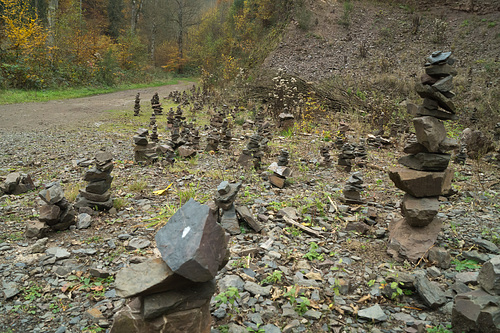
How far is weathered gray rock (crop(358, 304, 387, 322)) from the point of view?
2.86 meters

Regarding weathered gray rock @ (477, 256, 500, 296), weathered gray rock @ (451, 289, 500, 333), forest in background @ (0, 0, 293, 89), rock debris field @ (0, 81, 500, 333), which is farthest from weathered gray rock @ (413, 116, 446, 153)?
forest in background @ (0, 0, 293, 89)

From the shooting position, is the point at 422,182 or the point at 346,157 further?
the point at 346,157

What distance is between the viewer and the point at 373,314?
2900 millimetres

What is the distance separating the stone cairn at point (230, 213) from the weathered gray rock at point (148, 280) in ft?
7.06

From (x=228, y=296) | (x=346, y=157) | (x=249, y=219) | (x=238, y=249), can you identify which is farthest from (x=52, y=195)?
(x=346, y=157)

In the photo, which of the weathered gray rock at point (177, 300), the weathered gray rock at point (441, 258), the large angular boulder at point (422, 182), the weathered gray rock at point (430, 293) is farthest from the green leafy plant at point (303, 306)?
the large angular boulder at point (422, 182)

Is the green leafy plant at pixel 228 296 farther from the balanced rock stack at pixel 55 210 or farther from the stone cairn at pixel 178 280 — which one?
the balanced rock stack at pixel 55 210

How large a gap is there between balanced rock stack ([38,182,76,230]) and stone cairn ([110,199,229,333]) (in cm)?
239

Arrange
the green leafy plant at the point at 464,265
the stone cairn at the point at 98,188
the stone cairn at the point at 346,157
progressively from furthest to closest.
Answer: the stone cairn at the point at 346,157 < the stone cairn at the point at 98,188 < the green leafy plant at the point at 464,265

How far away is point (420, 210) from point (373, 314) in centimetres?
170

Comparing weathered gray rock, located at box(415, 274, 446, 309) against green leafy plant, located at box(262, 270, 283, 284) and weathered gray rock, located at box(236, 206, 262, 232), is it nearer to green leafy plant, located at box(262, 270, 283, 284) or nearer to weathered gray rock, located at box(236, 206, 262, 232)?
green leafy plant, located at box(262, 270, 283, 284)

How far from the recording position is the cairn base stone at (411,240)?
3855 mm

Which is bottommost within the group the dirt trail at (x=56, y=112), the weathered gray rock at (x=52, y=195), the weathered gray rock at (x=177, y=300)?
the dirt trail at (x=56, y=112)

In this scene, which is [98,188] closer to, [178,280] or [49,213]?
[49,213]
